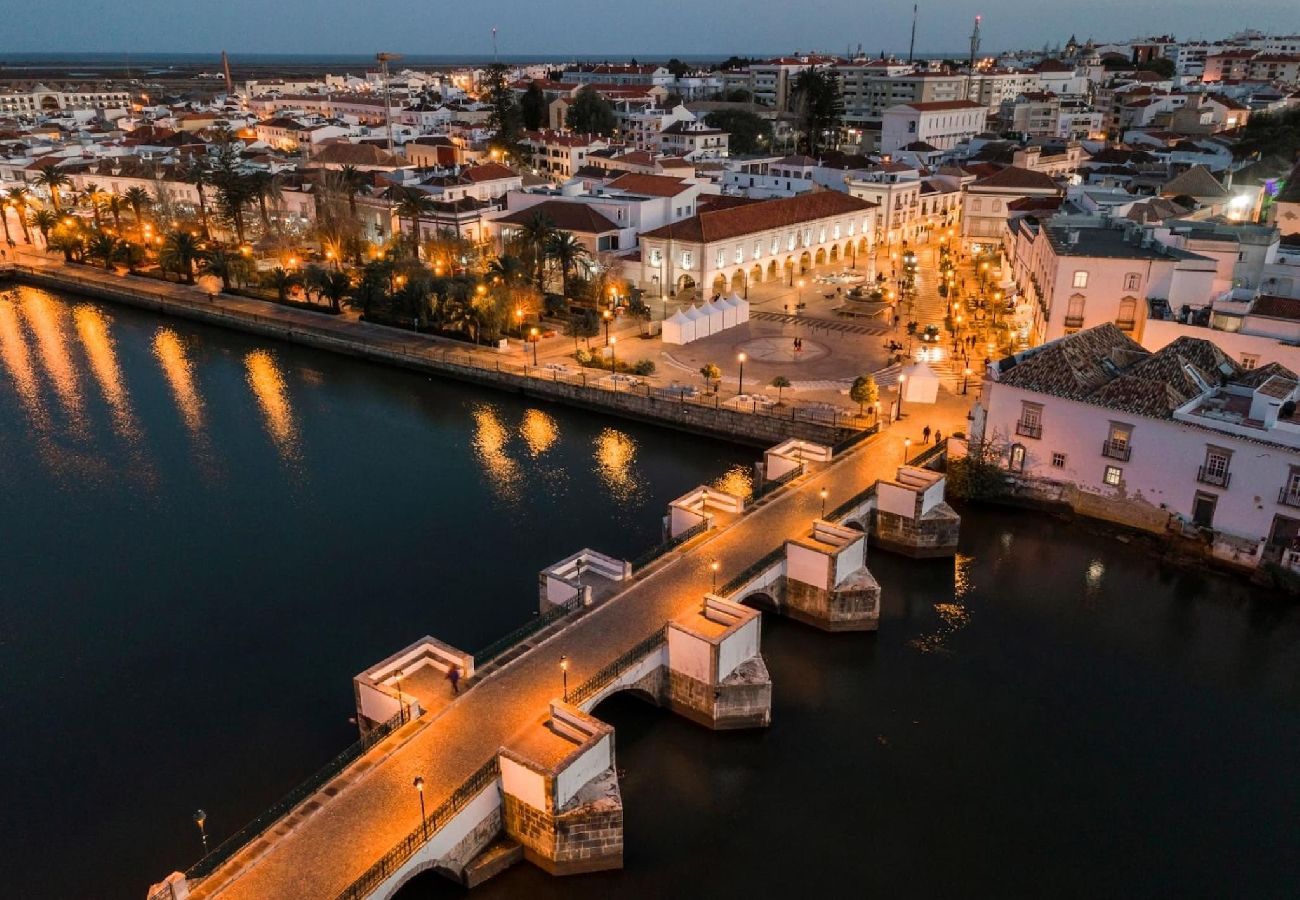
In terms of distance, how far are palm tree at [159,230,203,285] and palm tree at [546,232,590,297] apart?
2941cm

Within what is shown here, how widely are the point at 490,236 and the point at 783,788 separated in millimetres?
56390

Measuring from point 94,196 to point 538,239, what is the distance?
5180 cm

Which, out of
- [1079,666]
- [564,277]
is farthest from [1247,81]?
[1079,666]

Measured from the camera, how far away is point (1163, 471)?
33781 mm

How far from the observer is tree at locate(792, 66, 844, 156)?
4892 inches

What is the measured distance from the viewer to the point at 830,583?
29.0 meters

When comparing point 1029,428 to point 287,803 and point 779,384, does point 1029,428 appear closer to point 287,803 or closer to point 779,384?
point 779,384

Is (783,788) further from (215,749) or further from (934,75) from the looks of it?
(934,75)

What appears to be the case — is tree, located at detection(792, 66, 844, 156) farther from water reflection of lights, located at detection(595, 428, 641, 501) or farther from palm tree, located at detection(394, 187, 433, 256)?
water reflection of lights, located at detection(595, 428, 641, 501)

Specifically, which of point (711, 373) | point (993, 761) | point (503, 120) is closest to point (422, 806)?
point (993, 761)

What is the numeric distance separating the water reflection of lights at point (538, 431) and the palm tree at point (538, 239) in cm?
1526

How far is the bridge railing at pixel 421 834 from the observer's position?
17.5 metres

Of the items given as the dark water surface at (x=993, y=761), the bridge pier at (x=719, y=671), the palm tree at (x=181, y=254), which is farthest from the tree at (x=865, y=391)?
the palm tree at (x=181, y=254)

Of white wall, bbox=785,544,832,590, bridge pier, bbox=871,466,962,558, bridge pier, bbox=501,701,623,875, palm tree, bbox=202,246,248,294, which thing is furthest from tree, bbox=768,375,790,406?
palm tree, bbox=202,246,248,294
